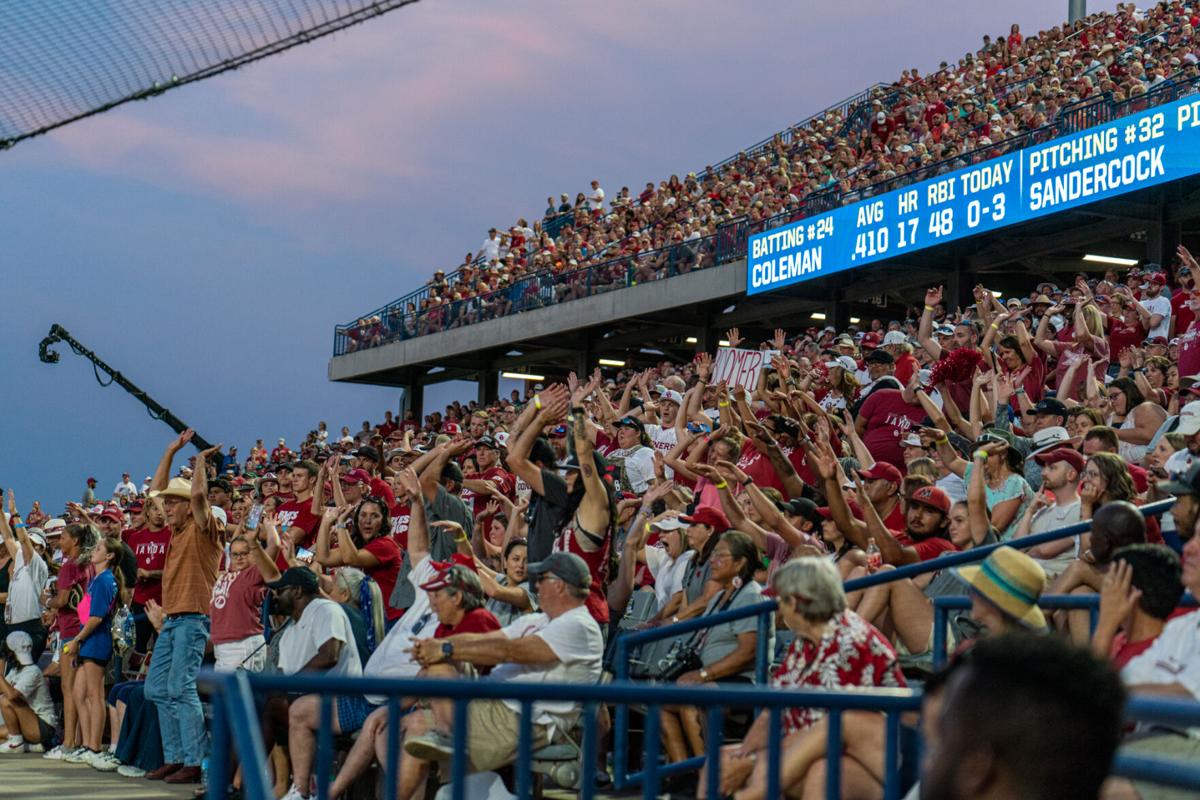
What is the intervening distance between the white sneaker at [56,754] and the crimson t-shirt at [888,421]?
668 cm

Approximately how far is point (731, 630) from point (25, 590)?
814cm

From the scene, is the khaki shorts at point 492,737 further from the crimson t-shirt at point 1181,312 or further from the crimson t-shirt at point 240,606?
the crimson t-shirt at point 1181,312

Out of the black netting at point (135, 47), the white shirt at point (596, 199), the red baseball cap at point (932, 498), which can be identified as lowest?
the red baseball cap at point (932, 498)

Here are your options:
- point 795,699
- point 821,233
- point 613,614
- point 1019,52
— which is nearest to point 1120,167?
point 821,233

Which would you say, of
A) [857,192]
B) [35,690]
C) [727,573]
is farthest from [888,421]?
[857,192]

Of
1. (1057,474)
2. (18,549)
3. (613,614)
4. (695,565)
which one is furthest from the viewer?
(18,549)

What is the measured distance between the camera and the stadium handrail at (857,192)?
18.7m

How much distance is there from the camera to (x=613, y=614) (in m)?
9.02

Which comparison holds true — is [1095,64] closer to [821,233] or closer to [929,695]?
[821,233]

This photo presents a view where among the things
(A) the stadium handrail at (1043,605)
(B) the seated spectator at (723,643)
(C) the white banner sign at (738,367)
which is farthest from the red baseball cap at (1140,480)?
(C) the white banner sign at (738,367)

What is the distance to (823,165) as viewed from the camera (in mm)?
28312

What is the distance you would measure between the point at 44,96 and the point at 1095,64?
61.8 ft

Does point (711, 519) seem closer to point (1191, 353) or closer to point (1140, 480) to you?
point (1140, 480)

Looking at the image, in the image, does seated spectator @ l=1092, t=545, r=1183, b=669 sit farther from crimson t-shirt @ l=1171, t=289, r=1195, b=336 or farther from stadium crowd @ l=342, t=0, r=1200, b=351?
stadium crowd @ l=342, t=0, r=1200, b=351
